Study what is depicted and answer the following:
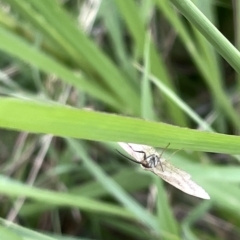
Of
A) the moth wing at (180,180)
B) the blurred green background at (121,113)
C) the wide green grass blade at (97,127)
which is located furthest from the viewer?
the blurred green background at (121,113)

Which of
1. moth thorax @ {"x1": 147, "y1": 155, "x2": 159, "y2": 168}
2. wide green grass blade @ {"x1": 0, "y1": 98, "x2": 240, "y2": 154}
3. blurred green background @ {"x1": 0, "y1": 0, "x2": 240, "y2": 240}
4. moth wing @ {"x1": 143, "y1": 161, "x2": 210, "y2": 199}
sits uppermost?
blurred green background @ {"x1": 0, "y1": 0, "x2": 240, "y2": 240}

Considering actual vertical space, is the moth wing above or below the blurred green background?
below

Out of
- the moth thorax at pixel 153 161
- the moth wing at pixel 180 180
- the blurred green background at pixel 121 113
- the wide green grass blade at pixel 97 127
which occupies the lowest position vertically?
the wide green grass blade at pixel 97 127

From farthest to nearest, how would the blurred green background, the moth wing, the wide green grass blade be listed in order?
the blurred green background → the moth wing → the wide green grass blade

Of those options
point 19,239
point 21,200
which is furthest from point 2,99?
point 21,200

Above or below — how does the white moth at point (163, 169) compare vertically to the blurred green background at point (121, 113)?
below

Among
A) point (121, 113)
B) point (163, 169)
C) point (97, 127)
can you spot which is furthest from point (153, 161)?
point (121, 113)
